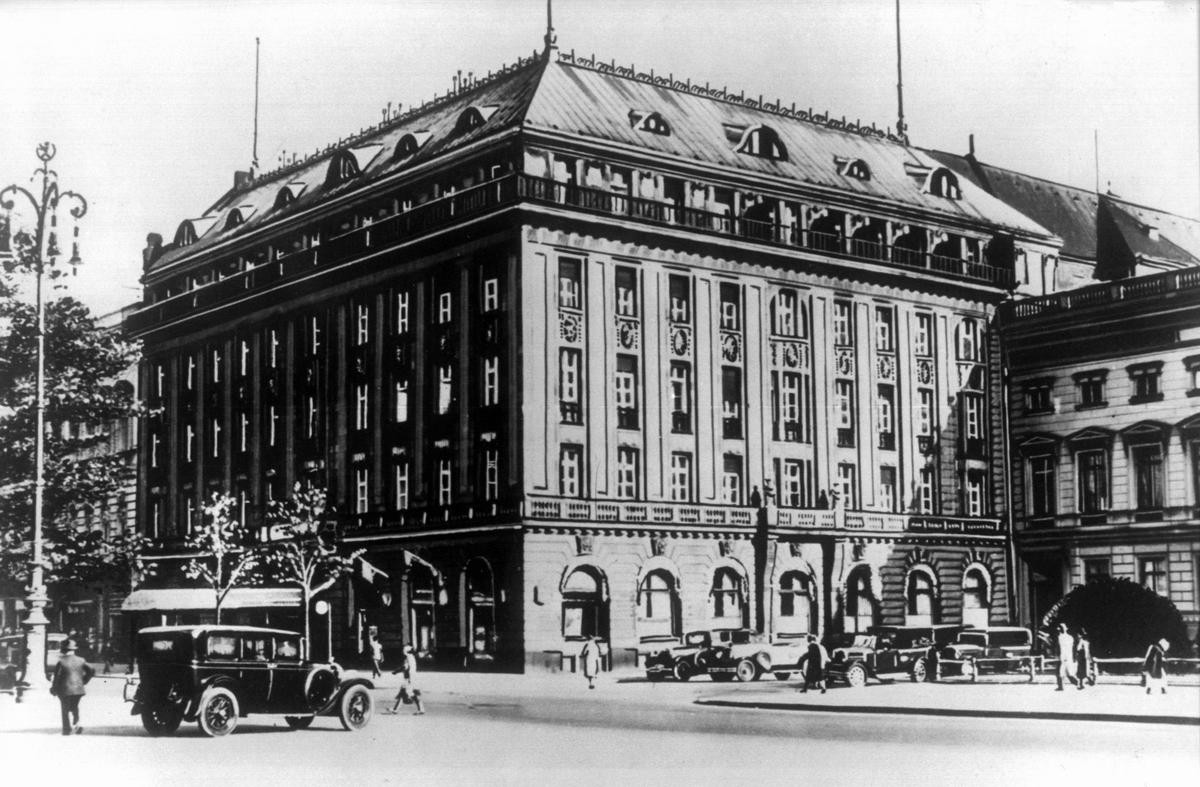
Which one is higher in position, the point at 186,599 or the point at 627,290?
the point at 627,290

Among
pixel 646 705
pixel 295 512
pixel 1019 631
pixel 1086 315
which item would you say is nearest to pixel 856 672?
pixel 1019 631

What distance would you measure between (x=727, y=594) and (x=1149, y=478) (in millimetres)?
10421

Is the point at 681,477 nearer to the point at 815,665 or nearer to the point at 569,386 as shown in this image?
the point at 569,386

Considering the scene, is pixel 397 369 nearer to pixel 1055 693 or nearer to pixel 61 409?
pixel 61 409

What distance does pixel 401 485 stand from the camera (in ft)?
119

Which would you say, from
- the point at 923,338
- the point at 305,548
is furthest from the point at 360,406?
the point at 923,338

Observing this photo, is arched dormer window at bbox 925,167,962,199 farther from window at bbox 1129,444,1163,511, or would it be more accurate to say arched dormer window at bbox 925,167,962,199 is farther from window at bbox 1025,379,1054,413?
window at bbox 1129,444,1163,511

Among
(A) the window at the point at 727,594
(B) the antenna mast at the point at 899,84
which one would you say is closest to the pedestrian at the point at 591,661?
(A) the window at the point at 727,594

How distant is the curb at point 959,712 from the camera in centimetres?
2364

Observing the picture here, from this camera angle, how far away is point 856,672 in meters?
32.7

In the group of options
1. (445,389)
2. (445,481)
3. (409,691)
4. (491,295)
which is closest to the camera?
(409,691)

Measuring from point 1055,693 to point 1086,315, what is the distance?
7148 mm

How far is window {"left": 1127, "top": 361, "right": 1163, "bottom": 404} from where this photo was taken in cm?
2723

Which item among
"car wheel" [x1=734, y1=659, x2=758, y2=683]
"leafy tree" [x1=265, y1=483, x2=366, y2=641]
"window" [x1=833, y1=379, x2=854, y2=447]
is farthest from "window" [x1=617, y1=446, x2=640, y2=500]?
"leafy tree" [x1=265, y1=483, x2=366, y2=641]
